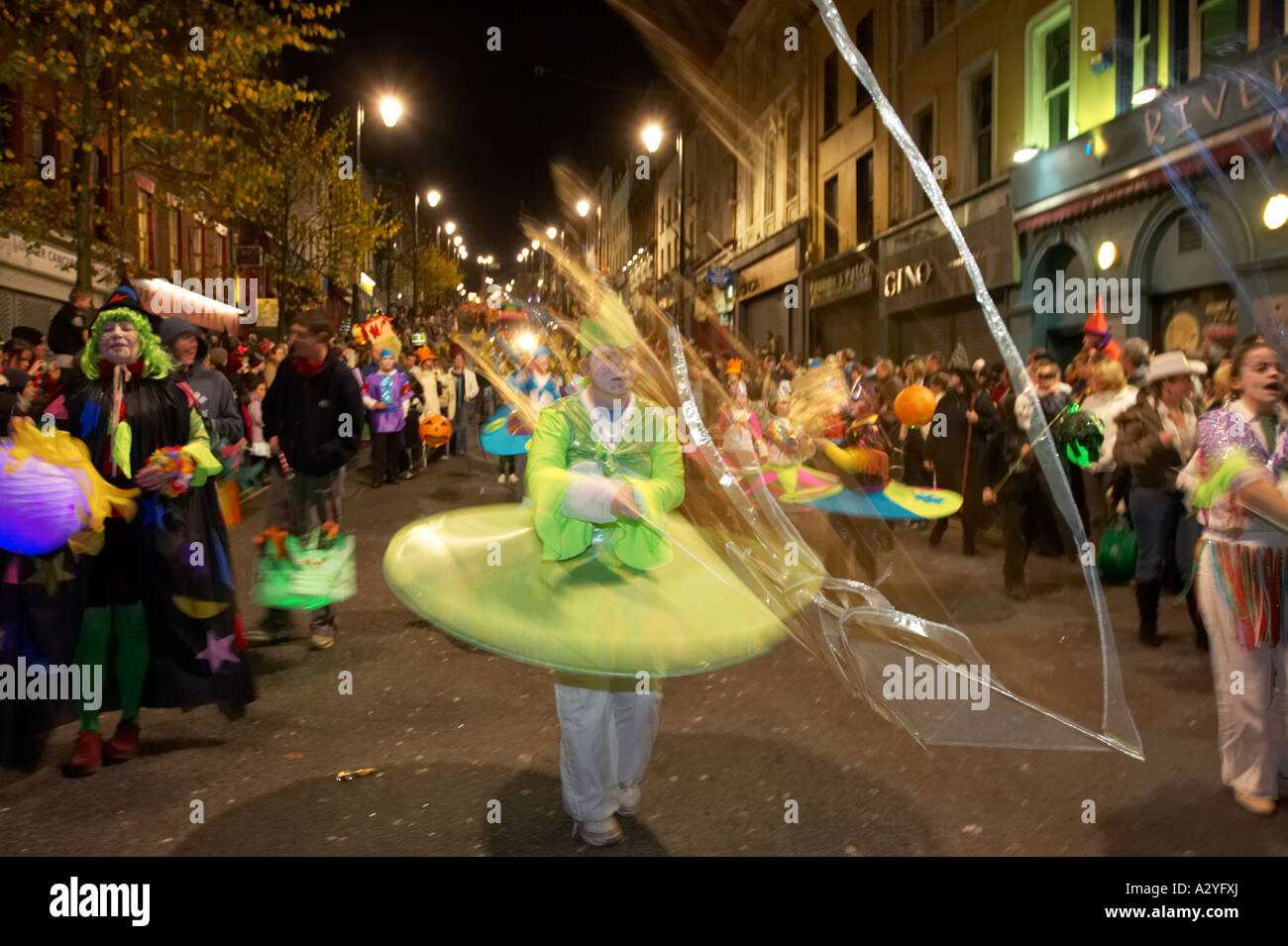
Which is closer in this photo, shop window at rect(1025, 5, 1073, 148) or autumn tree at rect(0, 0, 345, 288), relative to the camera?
autumn tree at rect(0, 0, 345, 288)

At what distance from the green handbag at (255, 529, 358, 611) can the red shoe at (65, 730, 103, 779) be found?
188 cm

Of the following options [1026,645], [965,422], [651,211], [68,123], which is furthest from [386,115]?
[651,211]

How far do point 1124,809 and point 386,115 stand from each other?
19183 millimetres

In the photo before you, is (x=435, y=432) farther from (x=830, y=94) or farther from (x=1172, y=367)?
(x=830, y=94)

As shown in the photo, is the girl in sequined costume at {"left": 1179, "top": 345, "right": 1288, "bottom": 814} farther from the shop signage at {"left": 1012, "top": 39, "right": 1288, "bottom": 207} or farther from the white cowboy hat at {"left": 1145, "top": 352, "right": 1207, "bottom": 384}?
the shop signage at {"left": 1012, "top": 39, "right": 1288, "bottom": 207}

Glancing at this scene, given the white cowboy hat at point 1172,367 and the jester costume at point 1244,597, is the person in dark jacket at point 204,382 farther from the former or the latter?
the white cowboy hat at point 1172,367

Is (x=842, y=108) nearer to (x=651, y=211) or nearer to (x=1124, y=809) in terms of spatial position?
(x=1124, y=809)

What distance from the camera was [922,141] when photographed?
23.8 metres

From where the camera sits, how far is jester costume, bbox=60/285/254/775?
464 cm

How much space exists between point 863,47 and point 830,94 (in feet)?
8.93

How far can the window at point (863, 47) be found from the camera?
85.3ft

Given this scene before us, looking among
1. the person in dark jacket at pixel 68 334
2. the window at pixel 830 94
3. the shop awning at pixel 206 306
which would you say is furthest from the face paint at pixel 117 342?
the window at pixel 830 94

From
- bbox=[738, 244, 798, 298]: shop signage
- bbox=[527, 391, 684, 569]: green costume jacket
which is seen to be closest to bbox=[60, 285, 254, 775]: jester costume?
bbox=[527, 391, 684, 569]: green costume jacket
